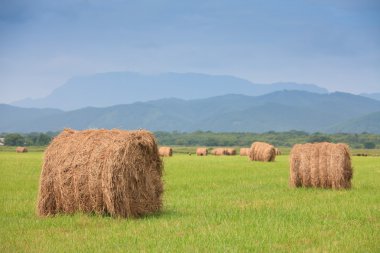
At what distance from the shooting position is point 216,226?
1312cm

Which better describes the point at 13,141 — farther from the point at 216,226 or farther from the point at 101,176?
the point at 216,226

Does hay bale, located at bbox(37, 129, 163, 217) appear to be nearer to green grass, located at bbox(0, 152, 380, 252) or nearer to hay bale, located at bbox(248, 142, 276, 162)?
green grass, located at bbox(0, 152, 380, 252)

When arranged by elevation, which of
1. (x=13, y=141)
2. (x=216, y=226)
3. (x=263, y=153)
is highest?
(x=13, y=141)

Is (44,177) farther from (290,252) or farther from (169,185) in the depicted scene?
(169,185)

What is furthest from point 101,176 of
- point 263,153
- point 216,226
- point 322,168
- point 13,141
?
point 13,141

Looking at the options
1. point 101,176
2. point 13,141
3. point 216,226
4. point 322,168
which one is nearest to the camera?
point 216,226

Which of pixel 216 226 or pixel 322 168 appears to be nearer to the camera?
pixel 216 226

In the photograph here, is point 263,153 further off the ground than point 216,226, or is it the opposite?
point 263,153

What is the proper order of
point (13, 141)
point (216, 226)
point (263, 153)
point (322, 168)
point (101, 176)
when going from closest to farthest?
1. point (216, 226)
2. point (101, 176)
3. point (322, 168)
4. point (263, 153)
5. point (13, 141)

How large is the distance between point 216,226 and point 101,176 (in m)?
3.23

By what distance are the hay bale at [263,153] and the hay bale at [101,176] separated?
108ft

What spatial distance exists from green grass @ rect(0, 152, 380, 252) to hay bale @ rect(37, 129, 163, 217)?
416 mm

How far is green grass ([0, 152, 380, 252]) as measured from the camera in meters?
11.0

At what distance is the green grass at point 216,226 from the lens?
432 inches
